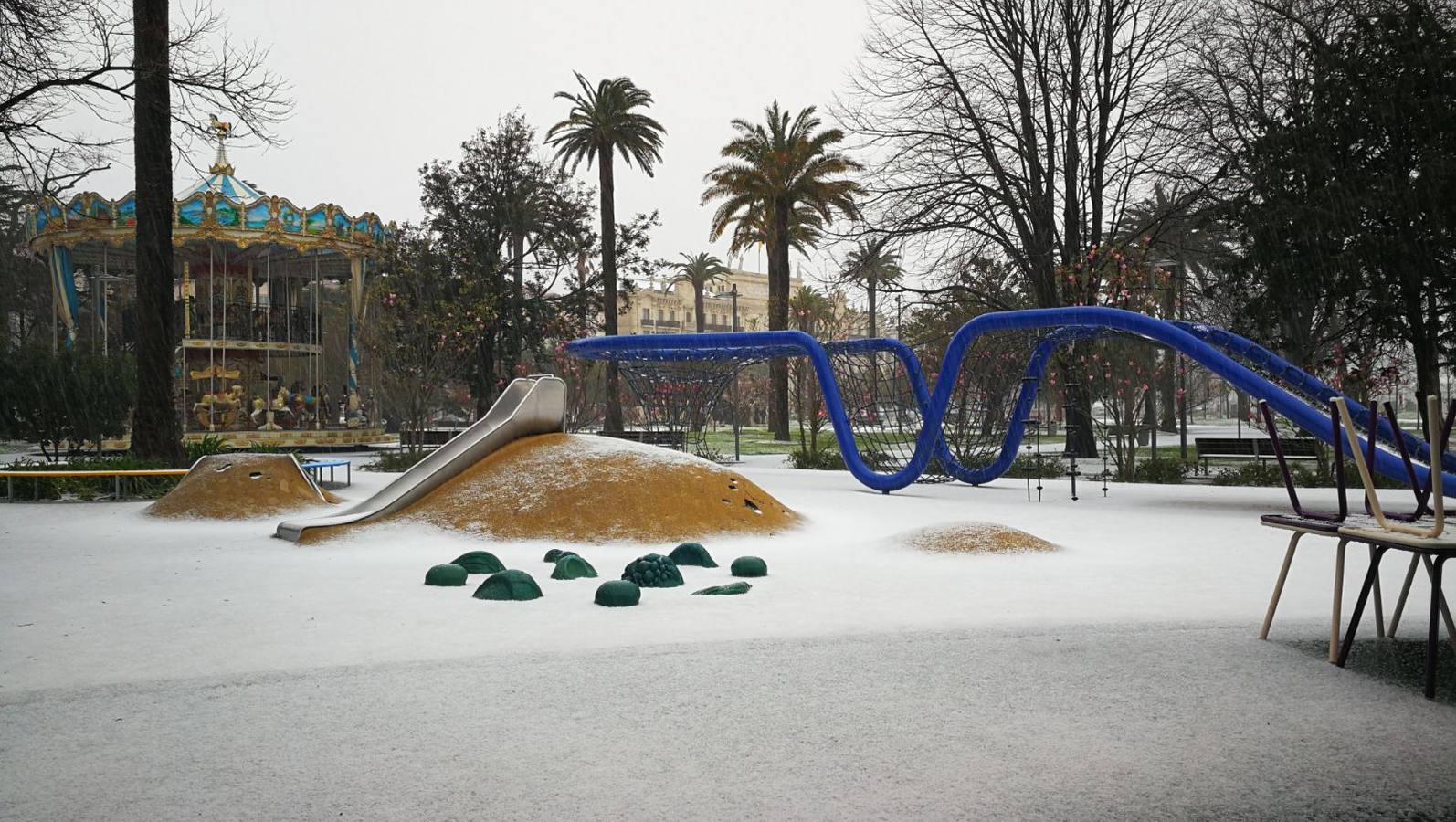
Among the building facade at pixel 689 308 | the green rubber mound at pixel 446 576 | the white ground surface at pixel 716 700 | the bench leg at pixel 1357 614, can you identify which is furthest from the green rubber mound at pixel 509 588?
the building facade at pixel 689 308

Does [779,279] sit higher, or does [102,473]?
[779,279]

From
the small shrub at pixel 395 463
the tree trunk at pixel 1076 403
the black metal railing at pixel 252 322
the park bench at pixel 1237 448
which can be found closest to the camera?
the park bench at pixel 1237 448

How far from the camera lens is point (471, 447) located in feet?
42.0

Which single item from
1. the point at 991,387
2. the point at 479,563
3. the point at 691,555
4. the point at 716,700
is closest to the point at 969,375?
the point at 991,387

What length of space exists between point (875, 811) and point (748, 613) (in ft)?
11.8

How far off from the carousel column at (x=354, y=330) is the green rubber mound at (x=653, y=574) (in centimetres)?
2519

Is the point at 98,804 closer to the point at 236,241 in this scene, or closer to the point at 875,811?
the point at 875,811

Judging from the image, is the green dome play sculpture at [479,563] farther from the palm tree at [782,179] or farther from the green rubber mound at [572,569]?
the palm tree at [782,179]

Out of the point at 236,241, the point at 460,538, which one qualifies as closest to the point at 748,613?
the point at 460,538

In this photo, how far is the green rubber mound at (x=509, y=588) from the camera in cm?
771

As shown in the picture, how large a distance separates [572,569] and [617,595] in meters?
1.37

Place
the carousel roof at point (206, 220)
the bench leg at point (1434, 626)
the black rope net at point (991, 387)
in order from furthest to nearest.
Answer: the carousel roof at point (206, 220) < the black rope net at point (991, 387) < the bench leg at point (1434, 626)

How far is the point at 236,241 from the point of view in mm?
28516

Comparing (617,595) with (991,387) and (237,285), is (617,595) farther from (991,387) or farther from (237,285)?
(237,285)
